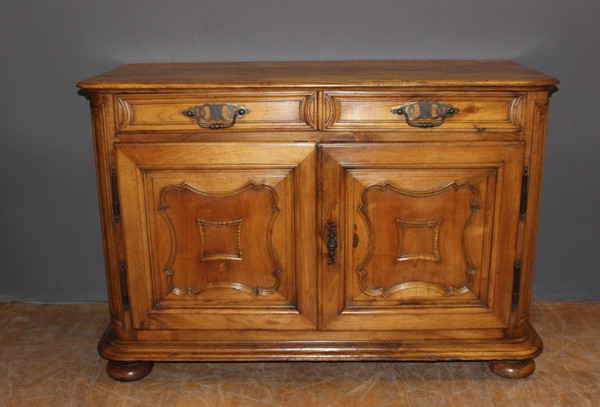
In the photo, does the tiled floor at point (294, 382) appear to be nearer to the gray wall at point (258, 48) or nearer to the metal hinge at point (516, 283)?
the metal hinge at point (516, 283)

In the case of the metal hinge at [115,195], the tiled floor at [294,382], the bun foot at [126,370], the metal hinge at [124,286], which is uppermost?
the metal hinge at [115,195]

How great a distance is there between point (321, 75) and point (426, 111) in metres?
0.33

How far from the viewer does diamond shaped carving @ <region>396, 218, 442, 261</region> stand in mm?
2045

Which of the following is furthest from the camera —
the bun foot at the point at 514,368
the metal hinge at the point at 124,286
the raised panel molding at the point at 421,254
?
the bun foot at the point at 514,368

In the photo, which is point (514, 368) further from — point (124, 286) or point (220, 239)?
point (124, 286)

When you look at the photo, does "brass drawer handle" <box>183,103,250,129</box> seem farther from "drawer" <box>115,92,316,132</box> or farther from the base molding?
the base molding

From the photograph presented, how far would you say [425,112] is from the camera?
194cm

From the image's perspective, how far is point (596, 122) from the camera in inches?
99.0

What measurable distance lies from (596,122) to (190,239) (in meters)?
1.51

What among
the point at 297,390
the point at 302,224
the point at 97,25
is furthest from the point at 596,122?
the point at 97,25

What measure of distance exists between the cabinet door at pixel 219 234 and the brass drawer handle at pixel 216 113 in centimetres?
6

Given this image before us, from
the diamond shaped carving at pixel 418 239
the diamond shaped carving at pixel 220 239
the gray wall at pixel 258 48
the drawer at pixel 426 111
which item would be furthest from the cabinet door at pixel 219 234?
the gray wall at pixel 258 48

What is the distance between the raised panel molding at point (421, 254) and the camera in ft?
6.59

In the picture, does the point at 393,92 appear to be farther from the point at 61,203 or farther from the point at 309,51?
the point at 61,203
